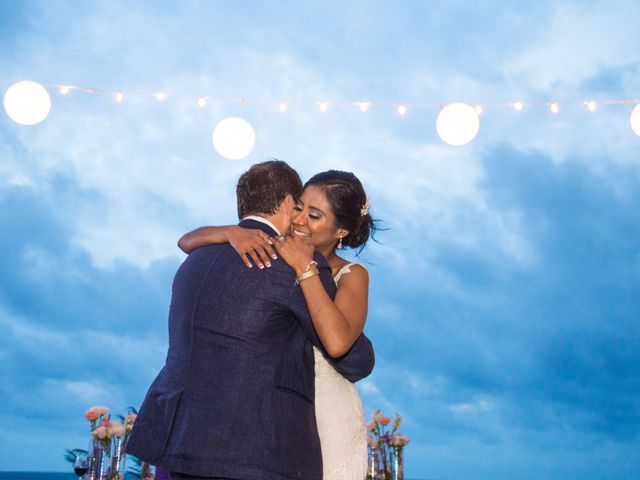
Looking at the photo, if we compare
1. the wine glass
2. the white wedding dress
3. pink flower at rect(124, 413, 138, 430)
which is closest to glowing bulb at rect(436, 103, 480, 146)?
pink flower at rect(124, 413, 138, 430)

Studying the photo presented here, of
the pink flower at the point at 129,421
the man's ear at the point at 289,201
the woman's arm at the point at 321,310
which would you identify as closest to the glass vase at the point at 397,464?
the pink flower at the point at 129,421

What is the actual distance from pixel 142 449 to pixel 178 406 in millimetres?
154

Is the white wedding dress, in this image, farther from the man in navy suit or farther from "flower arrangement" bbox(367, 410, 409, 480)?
"flower arrangement" bbox(367, 410, 409, 480)

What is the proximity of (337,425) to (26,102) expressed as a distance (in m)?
3.42

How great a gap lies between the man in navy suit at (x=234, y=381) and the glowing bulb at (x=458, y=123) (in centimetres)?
300

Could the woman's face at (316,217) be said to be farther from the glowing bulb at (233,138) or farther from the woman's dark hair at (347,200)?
the glowing bulb at (233,138)

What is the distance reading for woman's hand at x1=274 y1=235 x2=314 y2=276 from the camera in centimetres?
203

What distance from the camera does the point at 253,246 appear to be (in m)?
2.01

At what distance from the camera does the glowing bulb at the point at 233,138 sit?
507cm

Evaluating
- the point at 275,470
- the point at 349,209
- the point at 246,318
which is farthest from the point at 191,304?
the point at 349,209

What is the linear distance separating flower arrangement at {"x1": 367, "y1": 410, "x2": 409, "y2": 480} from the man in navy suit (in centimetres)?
228

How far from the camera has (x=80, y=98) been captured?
19.8 m

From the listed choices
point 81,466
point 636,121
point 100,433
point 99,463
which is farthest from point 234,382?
point 636,121

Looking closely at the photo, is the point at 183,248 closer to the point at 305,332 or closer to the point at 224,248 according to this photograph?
the point at 224,248
